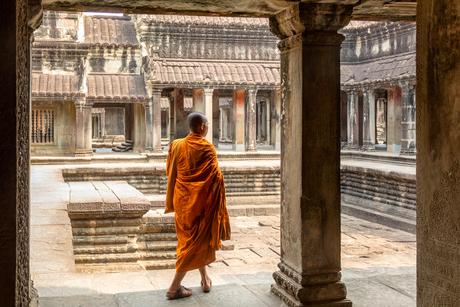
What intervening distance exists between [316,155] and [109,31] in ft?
48.9

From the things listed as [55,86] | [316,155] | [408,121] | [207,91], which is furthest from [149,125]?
[316,155]

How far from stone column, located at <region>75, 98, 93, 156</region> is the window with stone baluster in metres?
0.91

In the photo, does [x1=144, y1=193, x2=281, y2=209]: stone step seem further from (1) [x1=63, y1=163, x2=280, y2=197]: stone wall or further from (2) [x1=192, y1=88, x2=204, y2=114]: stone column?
(2) [x1=192, y1=88, x2=204, y2=114]: stone column

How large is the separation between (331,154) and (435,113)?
4.46ft

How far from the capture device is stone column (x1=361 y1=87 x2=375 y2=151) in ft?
53.5

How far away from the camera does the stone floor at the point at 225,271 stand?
3367mm

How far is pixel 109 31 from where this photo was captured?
16.7 metres

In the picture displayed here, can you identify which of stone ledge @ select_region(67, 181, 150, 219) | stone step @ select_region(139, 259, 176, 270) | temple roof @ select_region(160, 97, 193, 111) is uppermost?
temple roof @ select_region(160, 97, 193, 111)

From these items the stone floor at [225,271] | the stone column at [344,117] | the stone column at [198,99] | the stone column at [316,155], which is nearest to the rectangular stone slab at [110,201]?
the stone floor at [225,271]

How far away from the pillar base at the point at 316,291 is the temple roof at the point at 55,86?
12.6 meters

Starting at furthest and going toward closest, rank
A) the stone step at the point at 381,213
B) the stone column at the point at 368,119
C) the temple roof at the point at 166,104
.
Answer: the temple roof at the point at 166,104, the stone column at the point at 368,119, the stone step at the point at 381,213

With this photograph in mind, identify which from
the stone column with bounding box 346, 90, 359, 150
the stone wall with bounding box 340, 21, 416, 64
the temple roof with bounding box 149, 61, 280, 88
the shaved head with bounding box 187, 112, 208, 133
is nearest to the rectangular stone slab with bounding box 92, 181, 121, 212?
the shaved head with bounding box 187, 112, 208, 133

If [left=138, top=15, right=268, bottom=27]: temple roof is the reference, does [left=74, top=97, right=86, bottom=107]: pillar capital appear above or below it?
below
